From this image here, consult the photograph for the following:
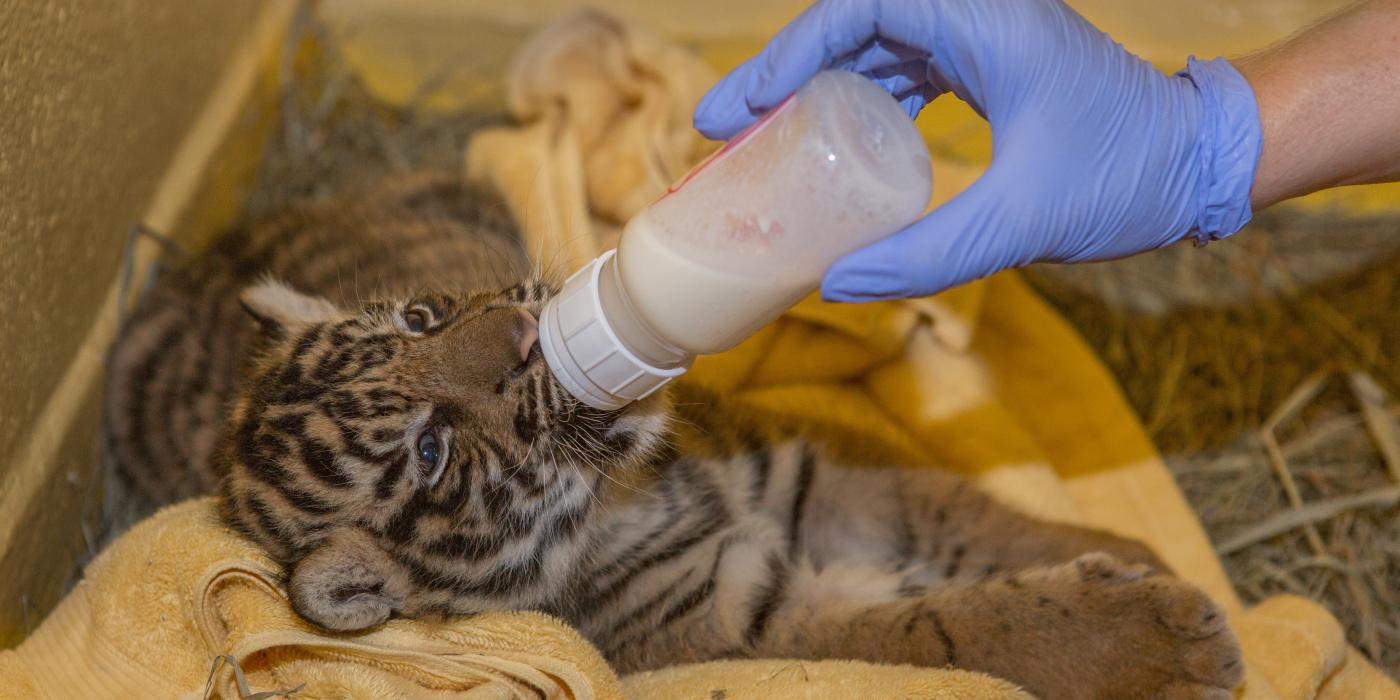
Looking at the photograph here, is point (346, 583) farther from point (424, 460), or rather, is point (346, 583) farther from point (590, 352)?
point (590, 352)

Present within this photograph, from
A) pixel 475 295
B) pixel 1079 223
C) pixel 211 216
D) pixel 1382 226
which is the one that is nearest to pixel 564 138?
pixel 211 216

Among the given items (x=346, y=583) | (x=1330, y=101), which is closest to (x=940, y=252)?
(x=1330, y=101)

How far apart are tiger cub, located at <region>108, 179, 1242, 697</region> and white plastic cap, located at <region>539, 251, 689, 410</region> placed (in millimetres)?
110

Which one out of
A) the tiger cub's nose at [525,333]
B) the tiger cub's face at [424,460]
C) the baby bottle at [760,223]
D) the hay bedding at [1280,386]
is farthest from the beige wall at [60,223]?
the hay bedding at [1280,386]

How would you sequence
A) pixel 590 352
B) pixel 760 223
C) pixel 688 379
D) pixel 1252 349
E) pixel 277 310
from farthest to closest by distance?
pixel 1252 349
pixel 688 379
pixel 277 310
pixel 590 352
pixel 760 223

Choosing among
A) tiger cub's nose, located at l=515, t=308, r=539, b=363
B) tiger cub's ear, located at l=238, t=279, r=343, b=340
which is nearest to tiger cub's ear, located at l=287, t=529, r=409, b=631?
tiger cub's nose, located at l=515, t=308, r=539, b=363

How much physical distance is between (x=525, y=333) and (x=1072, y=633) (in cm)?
123

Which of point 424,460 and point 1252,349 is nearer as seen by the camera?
point 424,460

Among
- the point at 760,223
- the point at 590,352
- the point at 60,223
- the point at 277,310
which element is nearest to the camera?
the point at 760,223

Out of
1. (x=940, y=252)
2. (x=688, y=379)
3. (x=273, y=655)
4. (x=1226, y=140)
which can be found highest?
(x=1226, y=140)

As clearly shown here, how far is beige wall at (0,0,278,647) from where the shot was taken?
8.60 ft

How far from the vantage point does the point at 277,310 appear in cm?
250

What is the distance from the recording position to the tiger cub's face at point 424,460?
203 centimetres

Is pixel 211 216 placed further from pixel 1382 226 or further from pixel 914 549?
pixel 1382 226
